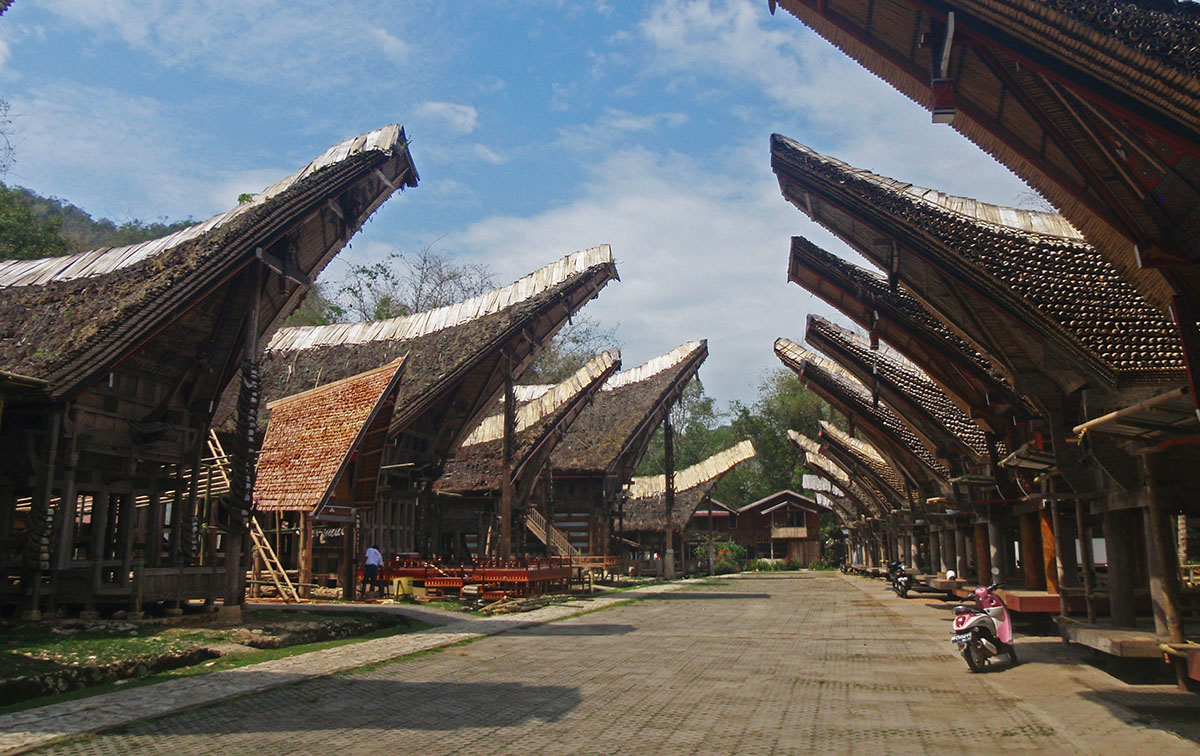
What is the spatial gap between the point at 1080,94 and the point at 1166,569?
493 cm

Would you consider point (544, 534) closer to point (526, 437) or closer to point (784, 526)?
point (526, 437)

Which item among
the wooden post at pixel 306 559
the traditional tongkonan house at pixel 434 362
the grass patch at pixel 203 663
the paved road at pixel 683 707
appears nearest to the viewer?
the paved road at pixel 683 707

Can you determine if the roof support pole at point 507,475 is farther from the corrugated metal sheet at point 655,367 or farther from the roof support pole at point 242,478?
the corrugated metal sheet at point 655,367

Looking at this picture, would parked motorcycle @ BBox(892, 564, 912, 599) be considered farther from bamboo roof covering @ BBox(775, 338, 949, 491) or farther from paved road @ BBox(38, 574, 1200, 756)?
paved road @ BBox(38, 574, 1200, 756)

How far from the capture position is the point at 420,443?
79.9 feet

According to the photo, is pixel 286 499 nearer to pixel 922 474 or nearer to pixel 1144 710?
pixel 1144 710

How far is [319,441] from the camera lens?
56.4ft

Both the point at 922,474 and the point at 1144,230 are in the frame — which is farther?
the point at 922,474

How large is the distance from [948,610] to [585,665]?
12.5 m

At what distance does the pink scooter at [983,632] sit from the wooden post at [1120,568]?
121 cm

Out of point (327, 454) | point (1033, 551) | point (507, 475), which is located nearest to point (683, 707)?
point (1033, 551)

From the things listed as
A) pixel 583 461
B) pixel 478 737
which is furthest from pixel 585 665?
pixel 583 461

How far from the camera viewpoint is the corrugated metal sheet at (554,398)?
95.2ft

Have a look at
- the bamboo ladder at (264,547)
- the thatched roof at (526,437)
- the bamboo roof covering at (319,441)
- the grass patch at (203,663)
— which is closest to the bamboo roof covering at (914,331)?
the bamboo roof covering at (319,441)
